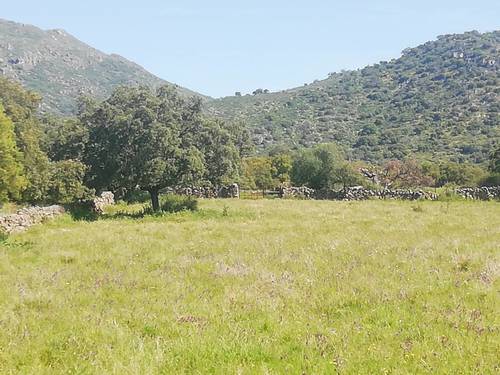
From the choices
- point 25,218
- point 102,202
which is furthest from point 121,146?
point 25,218

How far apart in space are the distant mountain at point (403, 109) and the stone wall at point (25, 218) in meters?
83.4

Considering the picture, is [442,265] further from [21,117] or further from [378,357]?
[21,117]

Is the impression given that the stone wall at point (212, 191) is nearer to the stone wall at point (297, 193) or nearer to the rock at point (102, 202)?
the stone wall at point (297, 193)

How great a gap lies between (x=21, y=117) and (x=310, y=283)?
99.0 ft

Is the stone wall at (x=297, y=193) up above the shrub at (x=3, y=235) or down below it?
below

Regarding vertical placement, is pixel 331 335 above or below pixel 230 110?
below

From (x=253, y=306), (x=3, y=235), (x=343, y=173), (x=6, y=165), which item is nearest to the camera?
(x=253, y=306)

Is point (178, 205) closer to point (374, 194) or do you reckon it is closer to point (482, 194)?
point (374, 194)

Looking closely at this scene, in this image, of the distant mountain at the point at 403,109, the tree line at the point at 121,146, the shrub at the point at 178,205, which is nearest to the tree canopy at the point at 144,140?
the tree line at the point at 121,146

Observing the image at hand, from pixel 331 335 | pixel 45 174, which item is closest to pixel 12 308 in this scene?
pixel 331 335

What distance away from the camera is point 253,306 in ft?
31.6

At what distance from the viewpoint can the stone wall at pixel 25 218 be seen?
75.8 ft

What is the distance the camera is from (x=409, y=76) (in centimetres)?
16262

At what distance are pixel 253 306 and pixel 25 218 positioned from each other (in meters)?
19.4
